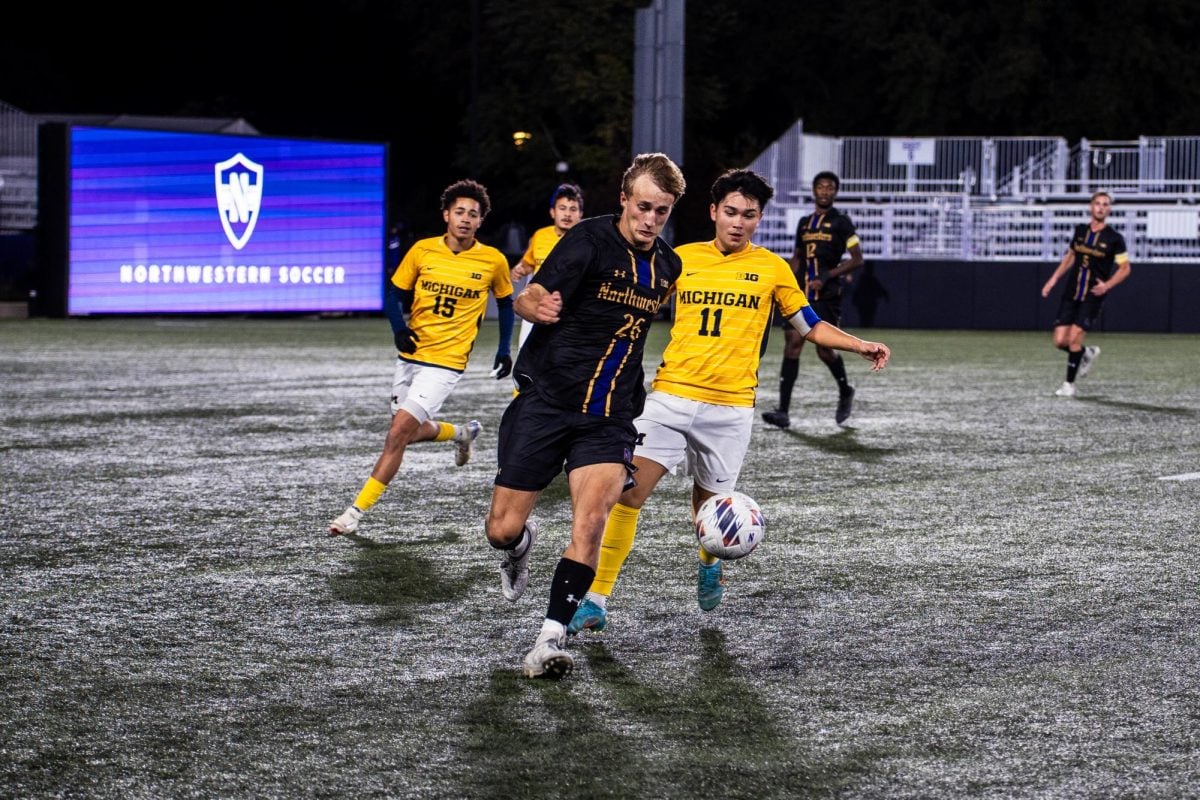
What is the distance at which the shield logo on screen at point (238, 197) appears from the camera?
31.7 m

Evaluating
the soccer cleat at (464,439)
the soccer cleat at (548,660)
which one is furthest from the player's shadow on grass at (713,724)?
the soccer cleat at (464,439)

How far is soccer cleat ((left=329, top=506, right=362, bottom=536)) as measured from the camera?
27.7ft

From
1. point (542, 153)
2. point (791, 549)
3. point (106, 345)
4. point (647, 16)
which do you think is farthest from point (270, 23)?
point (791, 549)

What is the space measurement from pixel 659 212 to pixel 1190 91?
4287 centimetres

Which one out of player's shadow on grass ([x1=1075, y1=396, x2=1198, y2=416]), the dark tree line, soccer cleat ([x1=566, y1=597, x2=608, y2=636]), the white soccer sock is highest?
the dark tree line

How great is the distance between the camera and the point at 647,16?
19.0 m

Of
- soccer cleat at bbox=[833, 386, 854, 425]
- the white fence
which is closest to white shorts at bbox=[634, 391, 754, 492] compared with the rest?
soccer cleat at bbox=[833, 386, 854, 425]

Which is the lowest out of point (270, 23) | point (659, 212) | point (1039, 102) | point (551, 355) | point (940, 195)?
point (551, 355)

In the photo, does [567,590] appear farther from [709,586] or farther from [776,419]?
[776,419]

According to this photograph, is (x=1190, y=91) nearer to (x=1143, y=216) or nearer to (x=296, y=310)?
(x=1143, y=216)

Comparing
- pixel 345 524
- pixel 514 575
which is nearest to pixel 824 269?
pixel 345 524

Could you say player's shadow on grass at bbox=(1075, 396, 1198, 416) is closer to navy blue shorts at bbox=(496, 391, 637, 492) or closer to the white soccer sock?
navy blue shorts at bbox=(496, 391, 637, 492)

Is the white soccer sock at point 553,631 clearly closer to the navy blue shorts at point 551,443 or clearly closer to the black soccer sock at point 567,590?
the black soccer sock at point 567,590

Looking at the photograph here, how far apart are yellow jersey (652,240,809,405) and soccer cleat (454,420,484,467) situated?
402 cm
